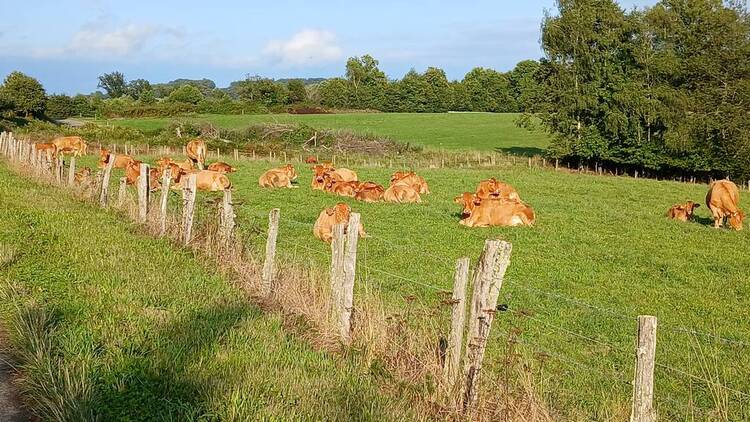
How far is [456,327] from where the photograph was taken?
5.32 metres

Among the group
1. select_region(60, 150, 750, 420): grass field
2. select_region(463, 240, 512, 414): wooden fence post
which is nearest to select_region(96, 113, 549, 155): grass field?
select_region(60, 150, 750, 420): grass field

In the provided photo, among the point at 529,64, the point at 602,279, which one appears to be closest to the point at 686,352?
the point at 602,279

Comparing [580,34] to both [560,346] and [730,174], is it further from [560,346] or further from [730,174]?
[560,346]

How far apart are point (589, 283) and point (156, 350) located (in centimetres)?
739

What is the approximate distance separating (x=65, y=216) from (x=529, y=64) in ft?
368

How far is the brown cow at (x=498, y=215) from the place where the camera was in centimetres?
1673

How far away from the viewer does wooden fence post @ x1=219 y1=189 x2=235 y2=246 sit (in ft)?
32.1

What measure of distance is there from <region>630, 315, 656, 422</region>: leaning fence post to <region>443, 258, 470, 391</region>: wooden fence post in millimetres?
1436

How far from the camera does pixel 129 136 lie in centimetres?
4916

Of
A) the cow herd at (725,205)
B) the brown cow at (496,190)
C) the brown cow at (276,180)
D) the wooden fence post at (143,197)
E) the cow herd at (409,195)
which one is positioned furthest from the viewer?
the brown cow at (276,180)

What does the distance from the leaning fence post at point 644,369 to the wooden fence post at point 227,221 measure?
6672mm

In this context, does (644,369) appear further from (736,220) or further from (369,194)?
(369,194)

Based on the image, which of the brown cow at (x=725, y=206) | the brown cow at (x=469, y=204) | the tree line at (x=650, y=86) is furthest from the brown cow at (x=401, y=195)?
the tree line at (x=650, y=86)

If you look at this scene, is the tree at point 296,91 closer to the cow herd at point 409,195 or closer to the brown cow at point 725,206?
the cow herd at point 409,195
